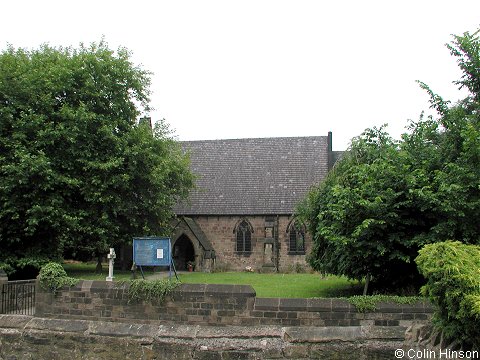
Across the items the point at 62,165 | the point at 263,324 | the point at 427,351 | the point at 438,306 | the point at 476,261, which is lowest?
the point at 263,324

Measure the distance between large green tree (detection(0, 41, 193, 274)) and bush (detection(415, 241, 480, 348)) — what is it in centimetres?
1704

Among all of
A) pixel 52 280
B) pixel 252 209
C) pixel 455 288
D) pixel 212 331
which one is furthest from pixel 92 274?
pixel 455 288

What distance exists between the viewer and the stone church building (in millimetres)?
30688

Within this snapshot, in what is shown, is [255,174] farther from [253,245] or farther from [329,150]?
[329,150]

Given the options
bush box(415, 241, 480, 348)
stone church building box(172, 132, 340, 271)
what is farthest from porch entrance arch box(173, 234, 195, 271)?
bush box(415, 241, 480, 348)

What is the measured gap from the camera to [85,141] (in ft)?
69.5

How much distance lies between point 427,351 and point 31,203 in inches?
718

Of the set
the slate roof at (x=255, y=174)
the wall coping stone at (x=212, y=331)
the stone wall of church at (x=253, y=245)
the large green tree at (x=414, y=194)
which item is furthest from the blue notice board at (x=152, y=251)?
the stone wall of church at (x=253, y=245)

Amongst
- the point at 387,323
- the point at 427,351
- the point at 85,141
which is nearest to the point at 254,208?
the point at 85,141

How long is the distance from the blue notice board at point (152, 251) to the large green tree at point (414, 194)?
15.4 ft

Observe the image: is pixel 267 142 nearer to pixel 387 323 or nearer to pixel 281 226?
pixel 281 226

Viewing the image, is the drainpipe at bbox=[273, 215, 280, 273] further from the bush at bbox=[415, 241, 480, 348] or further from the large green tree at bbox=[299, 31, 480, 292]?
the bush at bbox=[415, 241, 480, 348]

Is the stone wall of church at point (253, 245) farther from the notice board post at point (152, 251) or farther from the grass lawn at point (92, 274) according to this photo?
the notice board post at point (152, 251)

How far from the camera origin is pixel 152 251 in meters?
14.1
